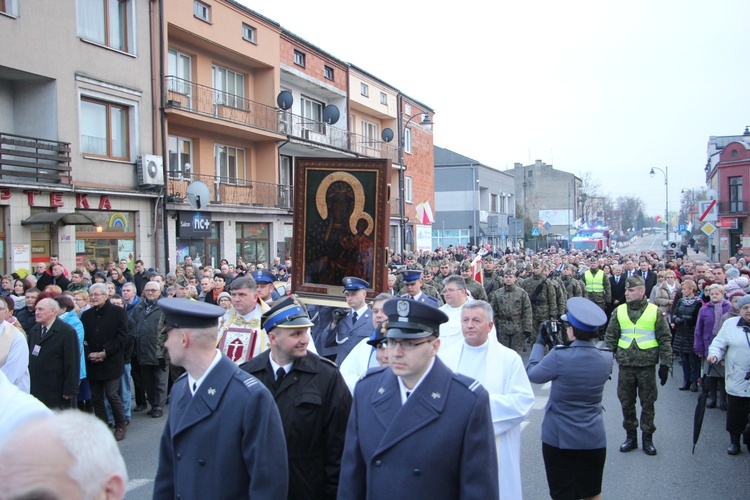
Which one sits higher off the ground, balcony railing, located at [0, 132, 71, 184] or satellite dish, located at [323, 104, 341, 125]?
satellite dish, located at [323, 104, 341, 125]

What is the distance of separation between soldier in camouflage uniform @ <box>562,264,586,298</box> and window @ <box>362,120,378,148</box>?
2302cm

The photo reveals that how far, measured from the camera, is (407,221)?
40.9 m

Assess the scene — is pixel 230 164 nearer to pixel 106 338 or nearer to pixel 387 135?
pixel 387 135

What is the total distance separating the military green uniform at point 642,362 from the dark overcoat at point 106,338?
20.9 ft

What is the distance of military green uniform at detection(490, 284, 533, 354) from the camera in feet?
40.2

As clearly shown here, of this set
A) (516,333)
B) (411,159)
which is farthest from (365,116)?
(516,333)

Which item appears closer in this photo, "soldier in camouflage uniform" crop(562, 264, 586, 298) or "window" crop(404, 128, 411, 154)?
"soldier in camouflage uniform" crop(562, 264, 586, 298)

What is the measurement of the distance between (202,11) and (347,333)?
19.8m

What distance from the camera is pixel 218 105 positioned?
80.7 ft

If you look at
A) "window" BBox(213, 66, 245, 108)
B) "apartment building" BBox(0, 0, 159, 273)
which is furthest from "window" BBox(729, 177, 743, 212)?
"apartment building" BBox(0, 0, 159, 273)

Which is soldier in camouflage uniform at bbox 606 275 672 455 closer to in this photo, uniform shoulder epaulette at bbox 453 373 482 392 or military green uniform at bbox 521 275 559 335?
uniform shoulder epaulette at bbox 453 373 482 392

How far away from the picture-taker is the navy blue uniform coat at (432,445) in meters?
2.97

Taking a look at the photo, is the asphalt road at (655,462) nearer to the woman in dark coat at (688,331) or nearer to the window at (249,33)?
the woman in dark coat at (688,331)

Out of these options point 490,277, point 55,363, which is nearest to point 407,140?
point 490,277
